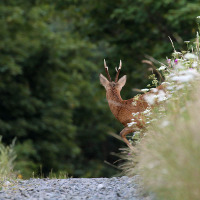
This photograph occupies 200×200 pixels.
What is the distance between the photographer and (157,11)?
44.2ft

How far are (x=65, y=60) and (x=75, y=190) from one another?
14117mm

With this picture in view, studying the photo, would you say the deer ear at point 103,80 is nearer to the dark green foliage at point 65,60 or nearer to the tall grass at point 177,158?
the tall grass at point 177,158

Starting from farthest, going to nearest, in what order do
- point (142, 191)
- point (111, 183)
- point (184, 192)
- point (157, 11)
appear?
point (157, 11)
point (111, 183)
point (142, 191)
point (184, 192)

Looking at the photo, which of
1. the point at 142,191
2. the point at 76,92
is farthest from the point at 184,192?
the point at 76,92

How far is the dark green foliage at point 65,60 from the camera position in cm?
1362

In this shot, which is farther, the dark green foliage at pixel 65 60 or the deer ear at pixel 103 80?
the dark green foliage at pixel 65 60

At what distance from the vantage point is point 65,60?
64.5ft

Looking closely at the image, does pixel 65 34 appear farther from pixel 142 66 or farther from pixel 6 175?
pixel 6 175

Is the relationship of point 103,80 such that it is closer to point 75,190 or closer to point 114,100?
point 114,100

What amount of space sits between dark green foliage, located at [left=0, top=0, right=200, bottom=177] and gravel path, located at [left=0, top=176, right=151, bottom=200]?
19.3ft

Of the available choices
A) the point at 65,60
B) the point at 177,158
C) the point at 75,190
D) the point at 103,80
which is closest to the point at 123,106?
the point at 103,80

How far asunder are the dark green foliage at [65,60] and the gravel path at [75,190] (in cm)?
587

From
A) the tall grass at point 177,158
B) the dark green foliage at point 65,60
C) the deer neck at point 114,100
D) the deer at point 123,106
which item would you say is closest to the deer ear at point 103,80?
the deer at point 123,106

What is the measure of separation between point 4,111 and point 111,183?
1135cm
